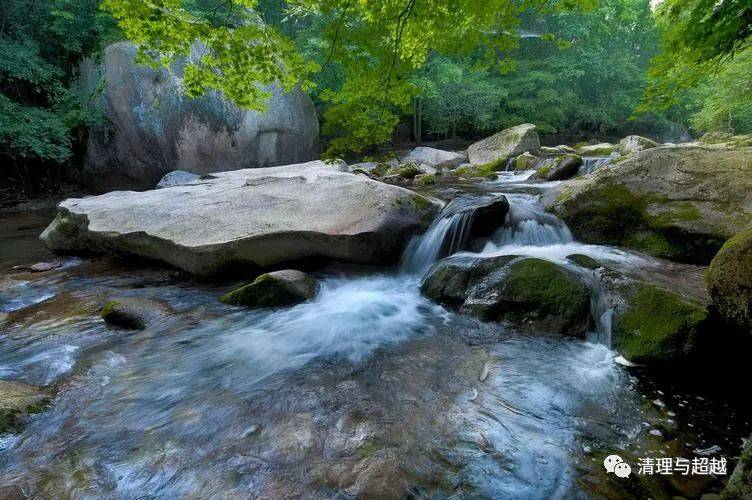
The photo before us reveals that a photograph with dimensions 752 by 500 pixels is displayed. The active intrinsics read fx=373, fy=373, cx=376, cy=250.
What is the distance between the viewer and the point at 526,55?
92.5ft

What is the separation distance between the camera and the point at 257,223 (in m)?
5.82

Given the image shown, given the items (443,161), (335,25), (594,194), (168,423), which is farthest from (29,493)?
(443,161)

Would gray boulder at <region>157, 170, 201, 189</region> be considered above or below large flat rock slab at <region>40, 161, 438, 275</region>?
above

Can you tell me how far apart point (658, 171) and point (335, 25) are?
5050 millimetres

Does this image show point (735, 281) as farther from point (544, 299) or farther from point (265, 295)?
point (265, 295)

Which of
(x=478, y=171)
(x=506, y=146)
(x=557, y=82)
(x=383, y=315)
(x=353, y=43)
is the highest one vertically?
(x=557, y=82)

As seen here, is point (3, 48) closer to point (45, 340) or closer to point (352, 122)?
point (45, 340)

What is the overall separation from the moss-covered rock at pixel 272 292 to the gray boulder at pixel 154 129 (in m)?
11.4

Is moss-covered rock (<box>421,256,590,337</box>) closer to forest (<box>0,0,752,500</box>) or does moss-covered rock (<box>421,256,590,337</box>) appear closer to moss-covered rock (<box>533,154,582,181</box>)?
forest (<box>0,0,752,500</box>)

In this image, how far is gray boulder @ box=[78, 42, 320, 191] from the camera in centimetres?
1342

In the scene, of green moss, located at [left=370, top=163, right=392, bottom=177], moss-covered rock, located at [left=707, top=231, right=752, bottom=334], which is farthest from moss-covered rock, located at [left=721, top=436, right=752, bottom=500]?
green moss, located at [left=370, top=163, right=392, bottom=177]

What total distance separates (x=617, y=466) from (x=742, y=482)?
0.72 metres

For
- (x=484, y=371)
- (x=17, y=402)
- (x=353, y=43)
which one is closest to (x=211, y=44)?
(x=353, y=43)

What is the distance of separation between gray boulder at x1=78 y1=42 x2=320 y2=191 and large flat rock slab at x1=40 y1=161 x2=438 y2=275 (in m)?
7.75
